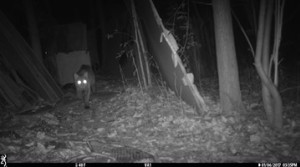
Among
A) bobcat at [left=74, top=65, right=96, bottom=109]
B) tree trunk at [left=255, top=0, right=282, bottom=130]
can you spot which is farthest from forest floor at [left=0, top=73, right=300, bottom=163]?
bobcat at [left=74, top=65, right=96, bottom=109]

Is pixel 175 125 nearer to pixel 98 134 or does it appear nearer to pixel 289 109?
pixel 98 134

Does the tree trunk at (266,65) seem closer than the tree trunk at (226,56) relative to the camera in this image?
Yes

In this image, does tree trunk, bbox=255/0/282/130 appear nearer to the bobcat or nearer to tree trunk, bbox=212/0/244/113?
tree trunk, bbox=212/0/244/113

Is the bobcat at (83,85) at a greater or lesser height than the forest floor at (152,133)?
greater

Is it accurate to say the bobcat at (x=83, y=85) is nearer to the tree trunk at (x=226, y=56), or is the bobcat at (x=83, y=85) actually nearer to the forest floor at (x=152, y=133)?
the forest floor at (x=152, y=133)

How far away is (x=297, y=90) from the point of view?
30.0ft

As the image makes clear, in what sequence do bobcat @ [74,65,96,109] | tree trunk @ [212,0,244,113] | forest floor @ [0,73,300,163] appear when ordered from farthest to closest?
bobcat @ [74,65,96,109], tree trunk @ [212,0,244,113], forest floor @ [0,73,300,163]

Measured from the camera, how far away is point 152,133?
23.8ft

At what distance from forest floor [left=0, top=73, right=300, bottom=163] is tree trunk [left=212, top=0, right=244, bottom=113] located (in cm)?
38

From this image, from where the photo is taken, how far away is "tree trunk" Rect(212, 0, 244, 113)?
24.6 ft

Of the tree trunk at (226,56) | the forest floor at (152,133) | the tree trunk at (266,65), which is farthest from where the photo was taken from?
the tree trunk at (226,56)

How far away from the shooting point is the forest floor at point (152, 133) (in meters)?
5.94

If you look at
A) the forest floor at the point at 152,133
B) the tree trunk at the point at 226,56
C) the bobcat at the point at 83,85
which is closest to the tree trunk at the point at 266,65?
the forest floor at the point at 152,133

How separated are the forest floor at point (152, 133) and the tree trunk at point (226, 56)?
38 centimetres
